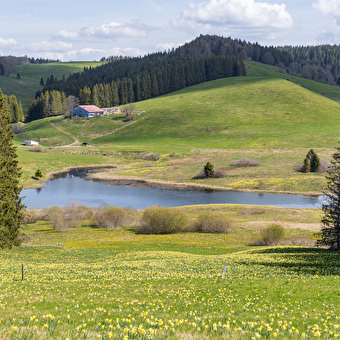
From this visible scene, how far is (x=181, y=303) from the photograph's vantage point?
45.2 feet

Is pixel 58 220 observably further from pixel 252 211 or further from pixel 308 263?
pixel 308 263

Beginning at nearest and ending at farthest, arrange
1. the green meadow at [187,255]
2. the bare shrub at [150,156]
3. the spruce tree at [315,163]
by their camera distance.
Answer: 1. the green meadow at [187,255]
2. the spruce tree at [315,163]
3. the bare shrub at [150,156]

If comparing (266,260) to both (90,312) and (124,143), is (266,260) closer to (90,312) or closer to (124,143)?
(90,312)

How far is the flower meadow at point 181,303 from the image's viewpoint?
9.34 m

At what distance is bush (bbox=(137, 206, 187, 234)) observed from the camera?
55.9 meters

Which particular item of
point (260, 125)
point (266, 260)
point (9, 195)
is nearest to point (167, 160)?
point (260, 125)

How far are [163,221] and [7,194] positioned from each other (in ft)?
87.6

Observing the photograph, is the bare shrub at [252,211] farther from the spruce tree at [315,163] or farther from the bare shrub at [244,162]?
the bare shrub at [244,162]

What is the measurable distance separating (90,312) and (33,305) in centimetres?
291

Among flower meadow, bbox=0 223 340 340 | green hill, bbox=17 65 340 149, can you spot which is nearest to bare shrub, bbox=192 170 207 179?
green hill, bbox=17 65 340 149

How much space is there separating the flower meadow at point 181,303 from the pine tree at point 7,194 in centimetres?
1292

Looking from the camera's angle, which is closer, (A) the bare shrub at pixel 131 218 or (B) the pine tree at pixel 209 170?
(A) the bare shrub at pixel 131 218

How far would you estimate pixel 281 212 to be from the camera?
2613 inches

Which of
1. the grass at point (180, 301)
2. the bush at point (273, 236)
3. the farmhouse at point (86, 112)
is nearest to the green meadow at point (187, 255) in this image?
the grass at point (180, 301)
